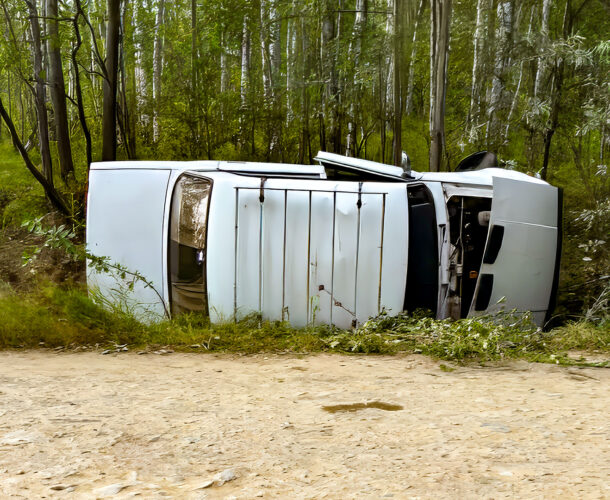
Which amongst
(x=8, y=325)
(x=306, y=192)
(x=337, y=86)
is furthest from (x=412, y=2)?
(x=8, y=325)

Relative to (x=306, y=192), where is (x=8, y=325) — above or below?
below

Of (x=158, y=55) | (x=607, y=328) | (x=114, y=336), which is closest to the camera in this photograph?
(x=114, y=336)

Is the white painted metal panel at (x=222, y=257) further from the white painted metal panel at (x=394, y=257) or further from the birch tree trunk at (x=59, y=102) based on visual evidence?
the birch tree trunk at (x=59, y=102)

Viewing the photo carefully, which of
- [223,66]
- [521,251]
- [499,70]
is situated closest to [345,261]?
[521,251]

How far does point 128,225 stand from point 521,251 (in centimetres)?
392

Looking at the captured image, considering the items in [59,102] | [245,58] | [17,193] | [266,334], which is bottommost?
[266,334]

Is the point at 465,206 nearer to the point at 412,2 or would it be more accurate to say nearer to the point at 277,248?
the point at 277,248

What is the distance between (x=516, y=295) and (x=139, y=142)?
29.0 feet

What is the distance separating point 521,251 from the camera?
19.7 ft

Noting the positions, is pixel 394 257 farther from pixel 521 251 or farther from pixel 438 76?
pixel 438 76

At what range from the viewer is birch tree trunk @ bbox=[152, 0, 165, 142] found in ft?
41.0

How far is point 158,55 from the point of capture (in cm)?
1543

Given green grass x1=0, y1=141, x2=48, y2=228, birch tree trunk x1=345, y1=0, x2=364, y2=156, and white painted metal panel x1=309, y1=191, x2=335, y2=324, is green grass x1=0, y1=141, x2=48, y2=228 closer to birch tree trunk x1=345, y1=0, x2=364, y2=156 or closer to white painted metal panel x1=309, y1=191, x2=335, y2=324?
birch tree trunk x1=345, y1=0, x2=364, y2=156

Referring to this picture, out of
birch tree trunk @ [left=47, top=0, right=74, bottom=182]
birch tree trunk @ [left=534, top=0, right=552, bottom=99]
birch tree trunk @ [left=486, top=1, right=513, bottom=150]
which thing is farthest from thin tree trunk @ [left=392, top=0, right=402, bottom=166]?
birch tree trunk @ [left=47, top=0, right=74, bottom=182]
